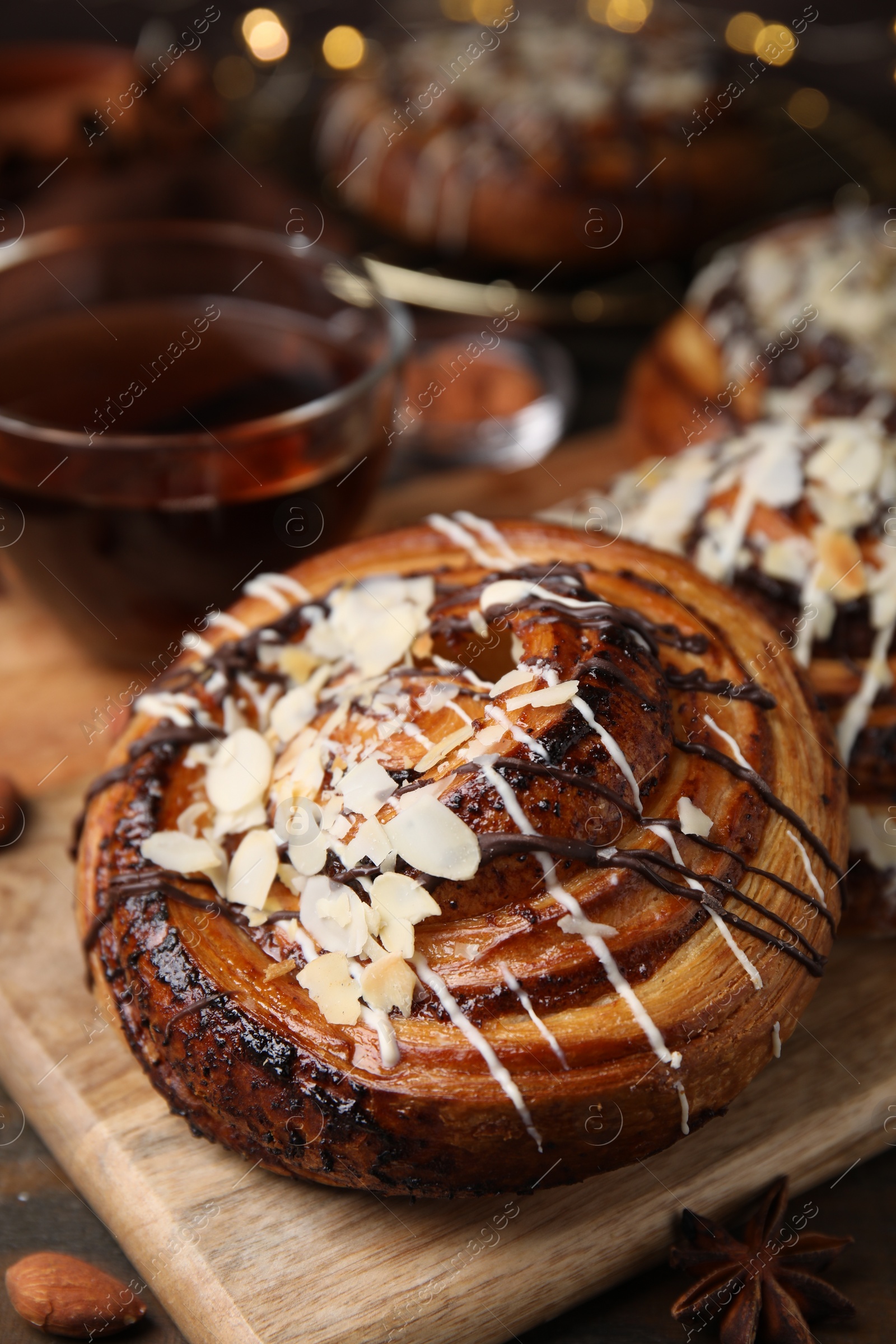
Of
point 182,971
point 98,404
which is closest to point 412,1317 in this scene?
point 182,971

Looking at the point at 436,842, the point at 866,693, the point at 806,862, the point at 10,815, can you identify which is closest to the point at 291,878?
the point at 436,842

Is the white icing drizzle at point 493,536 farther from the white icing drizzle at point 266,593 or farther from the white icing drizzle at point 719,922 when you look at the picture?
the white icing drizzle at point 719,922

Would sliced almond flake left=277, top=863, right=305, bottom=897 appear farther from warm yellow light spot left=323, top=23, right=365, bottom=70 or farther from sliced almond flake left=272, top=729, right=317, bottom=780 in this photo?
warm yellow light spot left=323, top=23, right=365, bottom=70

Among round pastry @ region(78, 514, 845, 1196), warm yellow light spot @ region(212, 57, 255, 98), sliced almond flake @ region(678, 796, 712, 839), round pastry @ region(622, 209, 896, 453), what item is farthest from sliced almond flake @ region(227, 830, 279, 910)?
warm yellow light spot @ region(212, 57, 255, 98)

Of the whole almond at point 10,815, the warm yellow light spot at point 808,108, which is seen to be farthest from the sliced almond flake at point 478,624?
the warm yellow light spot at point 808,108

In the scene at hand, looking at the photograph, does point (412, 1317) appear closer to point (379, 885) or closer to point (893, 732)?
point (379, 885)

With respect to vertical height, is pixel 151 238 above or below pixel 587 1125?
above
